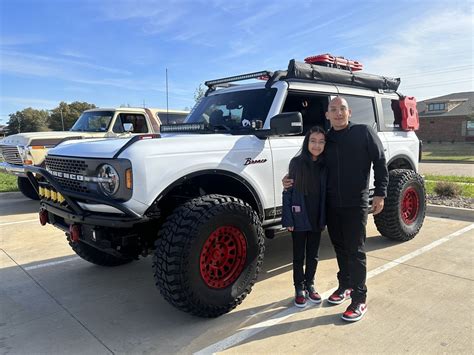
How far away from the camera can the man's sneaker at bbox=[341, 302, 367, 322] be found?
320 cm

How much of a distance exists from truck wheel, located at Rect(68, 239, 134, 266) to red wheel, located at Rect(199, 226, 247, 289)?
1.40 m

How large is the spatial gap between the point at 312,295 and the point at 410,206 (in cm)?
260

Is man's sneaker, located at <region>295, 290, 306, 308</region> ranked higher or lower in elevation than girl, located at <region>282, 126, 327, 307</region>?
lower

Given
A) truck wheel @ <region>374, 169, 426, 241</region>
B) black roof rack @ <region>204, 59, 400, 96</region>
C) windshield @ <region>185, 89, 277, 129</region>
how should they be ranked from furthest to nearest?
1. truck wheel @ <region>374, 169, 426, 241</region>
2. black roof rack @ <region>204, 59, 400, 96</region>
3. windshield @ <region>185, 89, 277, 129</region>

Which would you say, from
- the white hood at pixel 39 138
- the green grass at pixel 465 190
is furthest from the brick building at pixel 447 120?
the white hood at pixel 39 138

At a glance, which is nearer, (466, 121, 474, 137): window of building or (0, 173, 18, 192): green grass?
(0, 173, 18, 192): green grass

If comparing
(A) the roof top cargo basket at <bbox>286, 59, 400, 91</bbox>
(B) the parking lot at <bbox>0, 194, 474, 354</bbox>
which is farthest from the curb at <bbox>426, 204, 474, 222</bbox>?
(A) the roof top cargo basket at <bbox>286, 59, 400, 91</bbox>

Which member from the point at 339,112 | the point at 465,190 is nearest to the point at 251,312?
the point at 339,112

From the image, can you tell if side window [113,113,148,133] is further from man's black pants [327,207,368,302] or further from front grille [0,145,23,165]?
man's black pants [327,207,368,302]

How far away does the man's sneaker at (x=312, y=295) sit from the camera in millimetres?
3577

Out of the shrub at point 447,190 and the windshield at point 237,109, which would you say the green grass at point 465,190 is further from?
the windshield at point 237,109

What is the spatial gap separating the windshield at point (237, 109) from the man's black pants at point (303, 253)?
1.20 metres

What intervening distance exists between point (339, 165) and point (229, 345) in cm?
168

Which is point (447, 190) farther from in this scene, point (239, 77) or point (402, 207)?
point (239, 77)
